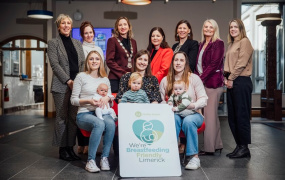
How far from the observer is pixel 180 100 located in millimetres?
3340

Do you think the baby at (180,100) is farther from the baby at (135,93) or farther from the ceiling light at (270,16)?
the ceiling light at (270,16)

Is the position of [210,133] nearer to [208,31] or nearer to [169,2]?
[208,31]

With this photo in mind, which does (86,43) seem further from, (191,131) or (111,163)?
(191,131)

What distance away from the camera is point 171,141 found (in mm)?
3145

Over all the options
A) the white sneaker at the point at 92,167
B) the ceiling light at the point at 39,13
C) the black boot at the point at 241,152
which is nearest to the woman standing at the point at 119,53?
the white sneaker at the point at 92,167

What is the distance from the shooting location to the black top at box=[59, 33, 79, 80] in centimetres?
387

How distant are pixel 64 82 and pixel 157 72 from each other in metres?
1.02

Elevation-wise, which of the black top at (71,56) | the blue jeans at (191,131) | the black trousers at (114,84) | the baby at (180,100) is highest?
the black top at (71,56)

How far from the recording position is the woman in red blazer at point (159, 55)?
3881 mm

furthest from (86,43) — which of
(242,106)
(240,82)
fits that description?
(242,106)

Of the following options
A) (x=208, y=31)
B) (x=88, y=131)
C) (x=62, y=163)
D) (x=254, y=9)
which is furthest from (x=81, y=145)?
(x=254, y=9)

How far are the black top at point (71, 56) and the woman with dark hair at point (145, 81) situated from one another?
65cm

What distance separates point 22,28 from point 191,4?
16.1 ft

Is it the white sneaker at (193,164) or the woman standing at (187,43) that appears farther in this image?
the woman standing at (187,43)
